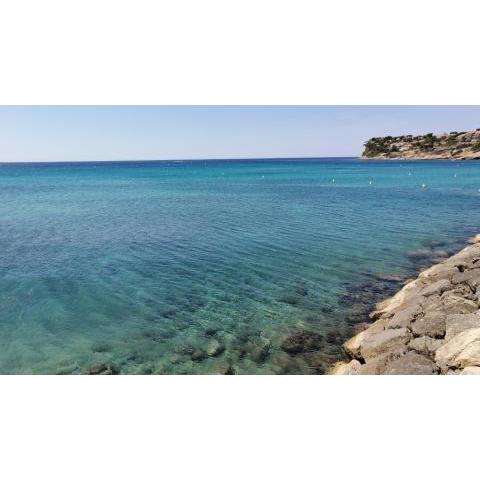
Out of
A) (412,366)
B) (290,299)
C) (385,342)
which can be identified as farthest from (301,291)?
(412,366)

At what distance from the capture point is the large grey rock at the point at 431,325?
29.8 ft

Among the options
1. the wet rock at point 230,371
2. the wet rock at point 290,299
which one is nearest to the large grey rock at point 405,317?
the wet rock at point 290,299

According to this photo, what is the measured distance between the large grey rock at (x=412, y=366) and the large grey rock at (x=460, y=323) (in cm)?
114

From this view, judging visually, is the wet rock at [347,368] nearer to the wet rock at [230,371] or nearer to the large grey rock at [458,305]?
the wet rock at [230,371]

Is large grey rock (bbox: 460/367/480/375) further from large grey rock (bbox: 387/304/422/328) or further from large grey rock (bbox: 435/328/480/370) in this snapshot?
large grey rock (bbox: 387/304/422/328)

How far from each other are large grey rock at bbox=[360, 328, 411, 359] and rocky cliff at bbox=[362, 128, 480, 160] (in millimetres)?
124914

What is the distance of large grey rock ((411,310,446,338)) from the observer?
9091 millimetres

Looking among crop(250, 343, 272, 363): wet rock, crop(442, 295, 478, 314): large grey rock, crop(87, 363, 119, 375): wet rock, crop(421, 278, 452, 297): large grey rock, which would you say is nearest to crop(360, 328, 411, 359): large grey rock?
crop(442, 295, 478, 314): large grey rock

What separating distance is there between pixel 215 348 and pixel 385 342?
14.2 ft

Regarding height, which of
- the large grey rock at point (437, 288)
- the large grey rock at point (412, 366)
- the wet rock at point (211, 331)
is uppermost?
the large grey rock at point (437, 288)

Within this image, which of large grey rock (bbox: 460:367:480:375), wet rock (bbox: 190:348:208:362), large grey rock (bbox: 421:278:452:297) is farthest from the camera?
large grey rock (bbox: 421:278:452:297)

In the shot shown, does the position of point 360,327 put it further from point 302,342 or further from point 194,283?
point 194,283

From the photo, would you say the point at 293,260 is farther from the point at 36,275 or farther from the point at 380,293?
the point at 36,275

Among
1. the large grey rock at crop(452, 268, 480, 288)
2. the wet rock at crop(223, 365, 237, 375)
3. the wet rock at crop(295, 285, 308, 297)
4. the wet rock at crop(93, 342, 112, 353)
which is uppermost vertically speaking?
the large grey rock at crop(452, 268, 480, 288)
